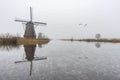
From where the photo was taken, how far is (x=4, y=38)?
33750 mm

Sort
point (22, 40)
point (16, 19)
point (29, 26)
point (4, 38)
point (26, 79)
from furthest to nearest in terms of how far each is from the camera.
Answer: point (16, 19)
point (29, 26)
point (22, 40)
point (4, 38)
point (26, 79)

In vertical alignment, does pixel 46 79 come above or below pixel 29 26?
below

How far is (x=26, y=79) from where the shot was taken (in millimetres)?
7730

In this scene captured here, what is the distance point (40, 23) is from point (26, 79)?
37.6 metres

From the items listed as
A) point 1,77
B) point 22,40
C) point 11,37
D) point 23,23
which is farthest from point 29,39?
point 1,77

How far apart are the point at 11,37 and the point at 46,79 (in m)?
29.0

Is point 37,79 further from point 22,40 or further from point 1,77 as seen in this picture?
point 22,40

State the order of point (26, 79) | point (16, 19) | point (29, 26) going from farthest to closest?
point (16, 19)
point (29, 26)
point (26, 79)

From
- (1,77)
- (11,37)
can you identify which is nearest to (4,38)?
(11,37)

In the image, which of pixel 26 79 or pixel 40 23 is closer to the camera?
pixel 26 79

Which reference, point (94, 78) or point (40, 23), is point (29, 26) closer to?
point (40, 23)

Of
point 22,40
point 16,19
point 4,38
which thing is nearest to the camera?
point 4,38

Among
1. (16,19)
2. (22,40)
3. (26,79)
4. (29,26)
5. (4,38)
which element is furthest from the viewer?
(16,19)

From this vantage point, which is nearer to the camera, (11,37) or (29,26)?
(11,37)
